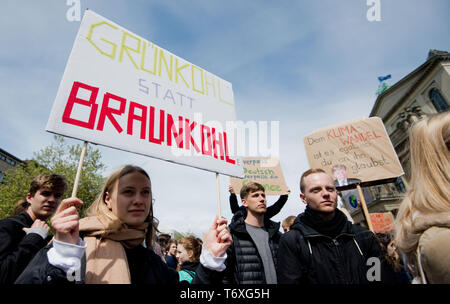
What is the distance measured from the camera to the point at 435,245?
1.08m

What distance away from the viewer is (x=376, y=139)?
203 inches

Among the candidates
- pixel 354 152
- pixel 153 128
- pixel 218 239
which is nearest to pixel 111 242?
pixel 218 239

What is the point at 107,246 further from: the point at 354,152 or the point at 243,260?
the point at 354,152

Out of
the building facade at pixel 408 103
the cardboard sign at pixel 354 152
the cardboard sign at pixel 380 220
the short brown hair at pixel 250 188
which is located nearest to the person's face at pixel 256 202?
the short brown hair at pixel 250 188

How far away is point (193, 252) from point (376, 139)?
4.41 meters

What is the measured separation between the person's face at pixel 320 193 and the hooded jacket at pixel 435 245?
4.10ft

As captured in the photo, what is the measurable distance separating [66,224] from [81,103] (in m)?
0.93

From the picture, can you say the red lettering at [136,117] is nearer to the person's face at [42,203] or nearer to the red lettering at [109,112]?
the red lettering at [109,112]

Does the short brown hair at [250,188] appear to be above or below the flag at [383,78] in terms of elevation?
below

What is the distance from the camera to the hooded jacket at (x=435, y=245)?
104 centimetres

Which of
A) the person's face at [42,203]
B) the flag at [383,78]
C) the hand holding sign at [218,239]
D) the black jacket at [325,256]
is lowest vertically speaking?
the black jacket at [325,256]

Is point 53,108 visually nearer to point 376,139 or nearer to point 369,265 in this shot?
point 369,265

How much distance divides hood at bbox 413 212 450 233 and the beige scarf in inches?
63.2

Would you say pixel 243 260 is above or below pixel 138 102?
below
